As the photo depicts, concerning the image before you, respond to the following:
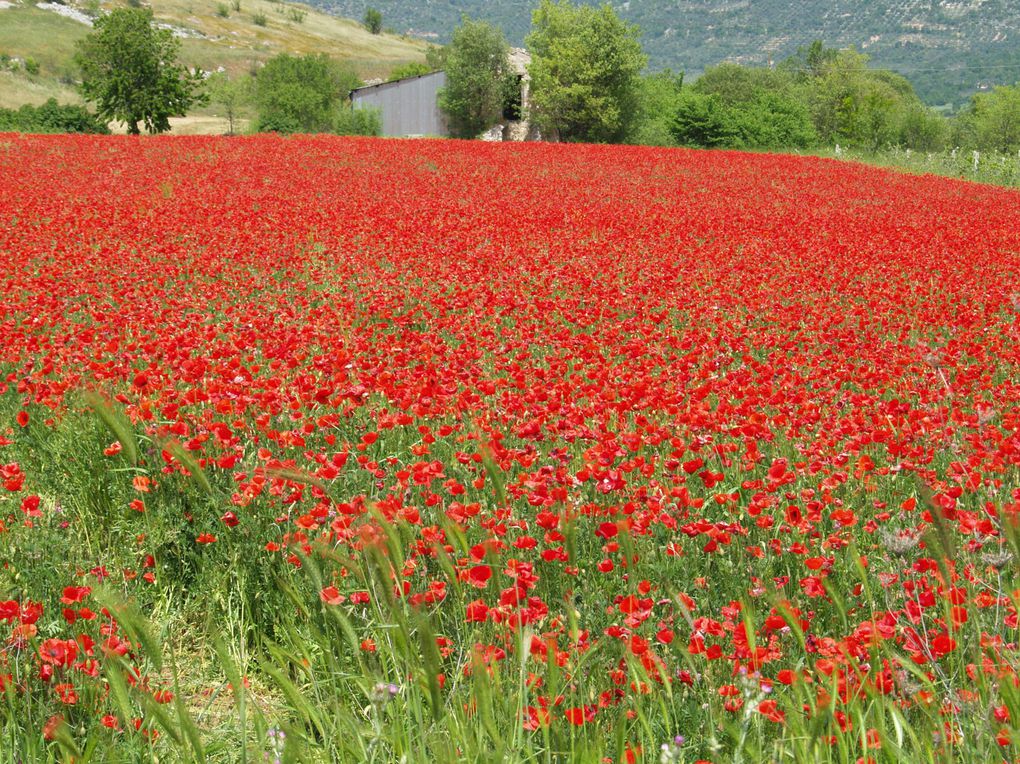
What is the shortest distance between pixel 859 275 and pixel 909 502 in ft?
30.0

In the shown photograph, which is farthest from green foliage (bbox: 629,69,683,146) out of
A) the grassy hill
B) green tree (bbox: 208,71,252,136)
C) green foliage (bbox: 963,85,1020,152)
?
green foliage (bbox: 963,85,1020,152)

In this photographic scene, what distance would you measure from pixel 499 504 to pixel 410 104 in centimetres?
6135

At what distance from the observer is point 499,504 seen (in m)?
3.73

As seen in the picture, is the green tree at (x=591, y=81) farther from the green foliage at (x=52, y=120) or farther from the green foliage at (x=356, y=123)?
the green foliage at (x=52, y=120)

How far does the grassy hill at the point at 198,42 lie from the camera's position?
8944 cm

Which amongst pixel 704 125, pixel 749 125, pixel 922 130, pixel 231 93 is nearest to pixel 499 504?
pixel 704 125

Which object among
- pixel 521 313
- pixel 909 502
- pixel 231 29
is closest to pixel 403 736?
pixel 909 502

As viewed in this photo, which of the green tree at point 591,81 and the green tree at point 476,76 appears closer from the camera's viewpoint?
the green tree at point 591,81

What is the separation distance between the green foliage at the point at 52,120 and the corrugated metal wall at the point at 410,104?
23.7m

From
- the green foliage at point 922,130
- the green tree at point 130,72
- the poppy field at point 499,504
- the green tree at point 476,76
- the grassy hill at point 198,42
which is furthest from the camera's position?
the green foliage at point 922,130

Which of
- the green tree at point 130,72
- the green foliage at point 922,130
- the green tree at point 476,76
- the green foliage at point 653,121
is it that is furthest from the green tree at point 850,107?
the green tree at point 130,72

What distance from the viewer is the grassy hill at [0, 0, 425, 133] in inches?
3521

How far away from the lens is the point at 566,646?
2.92 meters

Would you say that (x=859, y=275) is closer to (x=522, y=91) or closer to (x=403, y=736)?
(x=403, y=736)
